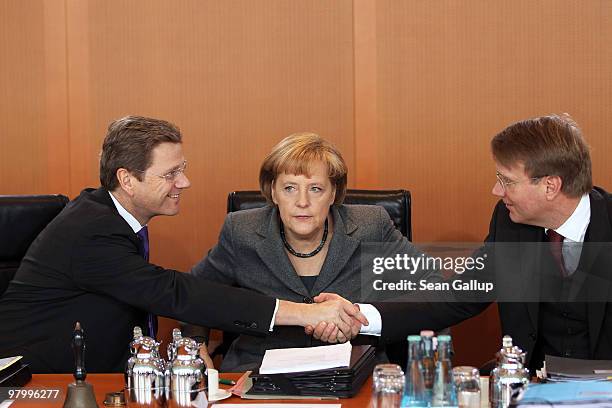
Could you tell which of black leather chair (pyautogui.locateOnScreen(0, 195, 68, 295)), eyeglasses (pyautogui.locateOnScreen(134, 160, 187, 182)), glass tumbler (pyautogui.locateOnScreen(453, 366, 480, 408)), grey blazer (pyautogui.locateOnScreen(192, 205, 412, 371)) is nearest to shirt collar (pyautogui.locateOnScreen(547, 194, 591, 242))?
grey blazer (pyautogui.locateOnScreen(192, 205, 412, 371))

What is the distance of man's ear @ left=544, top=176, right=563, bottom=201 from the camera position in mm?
3004

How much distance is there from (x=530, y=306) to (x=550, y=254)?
193 millimetres

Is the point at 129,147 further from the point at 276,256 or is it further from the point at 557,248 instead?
the point at 557,248

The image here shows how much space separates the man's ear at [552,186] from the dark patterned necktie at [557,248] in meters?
0.16

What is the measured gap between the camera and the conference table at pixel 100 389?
7.76ft

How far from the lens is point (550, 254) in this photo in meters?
3.13

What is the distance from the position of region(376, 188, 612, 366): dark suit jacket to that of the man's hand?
4.0 inches

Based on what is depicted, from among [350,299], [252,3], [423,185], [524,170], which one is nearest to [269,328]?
[350,299]

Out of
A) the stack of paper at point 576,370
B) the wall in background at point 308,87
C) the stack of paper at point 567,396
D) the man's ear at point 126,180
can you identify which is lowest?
the stack of paper at point 576,370

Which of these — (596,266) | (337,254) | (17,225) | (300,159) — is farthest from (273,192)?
(596,266)

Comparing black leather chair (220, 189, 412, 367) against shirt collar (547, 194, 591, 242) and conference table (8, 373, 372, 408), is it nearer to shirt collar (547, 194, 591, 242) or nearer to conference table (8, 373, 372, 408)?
shirt collar (547, 194, 591, 242)

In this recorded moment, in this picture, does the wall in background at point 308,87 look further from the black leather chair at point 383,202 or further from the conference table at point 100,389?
the conference table at point 100,389

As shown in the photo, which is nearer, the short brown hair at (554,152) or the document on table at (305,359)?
the document on table at (305,359)

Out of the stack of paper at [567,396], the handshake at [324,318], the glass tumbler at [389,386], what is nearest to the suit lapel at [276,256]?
the handshake at [324,318]
